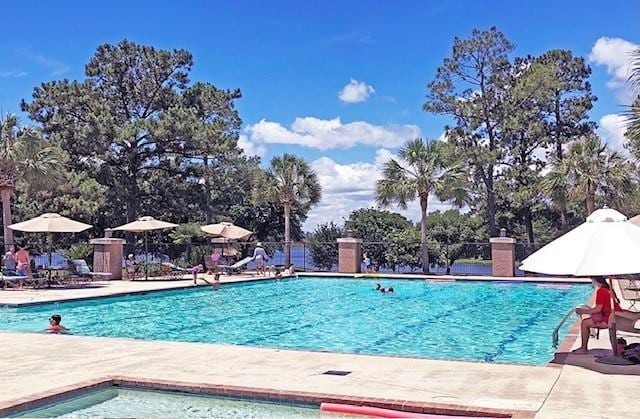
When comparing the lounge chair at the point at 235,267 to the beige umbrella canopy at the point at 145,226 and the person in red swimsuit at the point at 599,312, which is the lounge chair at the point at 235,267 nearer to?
the beige umbrella canopy at the point at 145,226

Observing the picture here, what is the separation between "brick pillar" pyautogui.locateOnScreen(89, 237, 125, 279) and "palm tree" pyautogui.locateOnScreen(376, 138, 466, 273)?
1003 centimetres

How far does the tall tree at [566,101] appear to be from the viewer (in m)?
33.7

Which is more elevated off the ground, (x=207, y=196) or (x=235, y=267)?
(x=207, y=196)

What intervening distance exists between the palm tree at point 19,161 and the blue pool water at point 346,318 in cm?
555

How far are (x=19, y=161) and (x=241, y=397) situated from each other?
15982 millimetres

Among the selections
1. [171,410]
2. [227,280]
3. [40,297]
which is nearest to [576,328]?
[171,410]

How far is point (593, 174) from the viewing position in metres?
22.1

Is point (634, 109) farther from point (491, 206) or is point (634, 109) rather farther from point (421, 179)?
point (491, 206)

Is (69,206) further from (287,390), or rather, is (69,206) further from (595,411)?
(595,411)

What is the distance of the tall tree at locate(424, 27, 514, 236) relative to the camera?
34.0 m

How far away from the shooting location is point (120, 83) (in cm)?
3341

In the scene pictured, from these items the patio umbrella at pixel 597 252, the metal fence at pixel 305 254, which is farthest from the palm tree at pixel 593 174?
the patio umbrella at pixel 597 252

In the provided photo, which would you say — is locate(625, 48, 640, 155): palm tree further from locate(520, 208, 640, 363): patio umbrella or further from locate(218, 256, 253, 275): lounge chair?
locate(218, 256, 253, 275): lounge chair

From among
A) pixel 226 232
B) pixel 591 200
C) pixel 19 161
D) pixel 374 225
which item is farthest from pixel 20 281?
pixel 591 200
